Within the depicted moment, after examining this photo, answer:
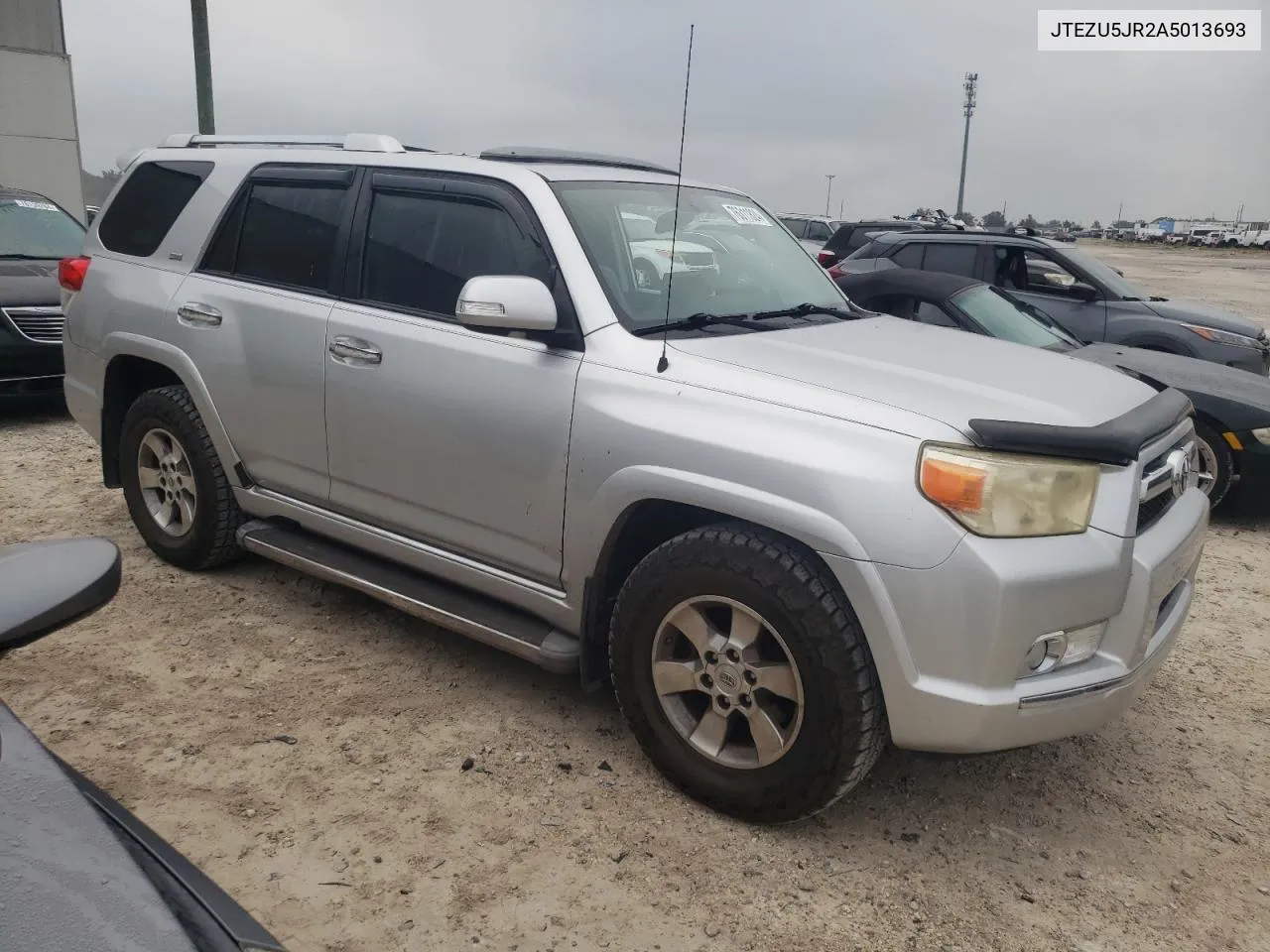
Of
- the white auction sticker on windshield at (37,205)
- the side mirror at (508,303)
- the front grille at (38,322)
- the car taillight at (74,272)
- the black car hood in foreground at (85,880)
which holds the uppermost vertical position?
the side mirror at (508,303)

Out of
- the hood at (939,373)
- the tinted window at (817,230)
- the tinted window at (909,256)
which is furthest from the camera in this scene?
the tinted window at (817,230)

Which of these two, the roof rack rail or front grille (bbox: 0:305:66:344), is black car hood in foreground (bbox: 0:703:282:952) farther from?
front grille (bbox: 0:305:66:344)

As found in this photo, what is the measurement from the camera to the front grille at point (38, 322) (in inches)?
289

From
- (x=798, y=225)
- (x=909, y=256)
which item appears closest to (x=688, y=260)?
(x=909, y=256)

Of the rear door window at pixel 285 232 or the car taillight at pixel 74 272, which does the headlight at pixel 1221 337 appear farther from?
the car taillight at pixel 74 272

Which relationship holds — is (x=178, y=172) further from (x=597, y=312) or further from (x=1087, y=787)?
(x=1087, y=787)

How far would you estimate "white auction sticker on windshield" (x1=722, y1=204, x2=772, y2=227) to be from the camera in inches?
163

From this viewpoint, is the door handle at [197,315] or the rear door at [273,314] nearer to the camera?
the rear door at [273,314]

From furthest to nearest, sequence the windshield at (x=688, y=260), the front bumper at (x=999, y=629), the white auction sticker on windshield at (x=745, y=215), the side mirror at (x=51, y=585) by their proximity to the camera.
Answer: the white auction sticker on windshield at (x=745, y=215) → the windshield at (x=688, y=260) → the front bumper at (x=999, y=629) → the side mirror at (x=51, y=585)

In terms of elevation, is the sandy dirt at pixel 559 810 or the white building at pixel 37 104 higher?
the white building at pixel 37 104

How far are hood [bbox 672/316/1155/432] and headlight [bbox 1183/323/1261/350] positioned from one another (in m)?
5.65

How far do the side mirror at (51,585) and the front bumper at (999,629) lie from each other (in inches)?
66.4

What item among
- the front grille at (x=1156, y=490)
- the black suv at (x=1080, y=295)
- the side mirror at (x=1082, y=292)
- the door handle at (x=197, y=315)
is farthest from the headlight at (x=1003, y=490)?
the side mirror at (x=1082, y=292)

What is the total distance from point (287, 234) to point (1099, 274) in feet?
23.4
